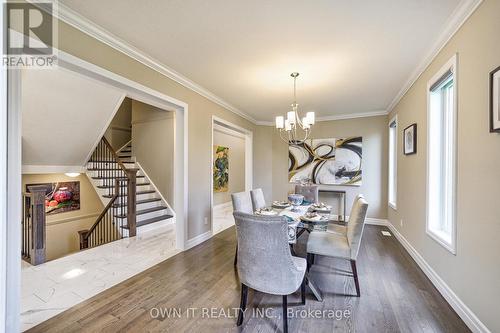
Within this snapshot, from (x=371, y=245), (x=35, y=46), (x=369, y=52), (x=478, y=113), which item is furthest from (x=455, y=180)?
(x=35, y=46)

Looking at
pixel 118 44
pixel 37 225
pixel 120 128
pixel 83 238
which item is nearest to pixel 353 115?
pixel 118 44

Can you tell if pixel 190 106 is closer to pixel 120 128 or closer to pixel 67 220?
pixel 120 128

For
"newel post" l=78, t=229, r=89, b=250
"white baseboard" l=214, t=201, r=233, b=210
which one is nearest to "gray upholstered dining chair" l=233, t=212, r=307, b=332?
"white baseboard" l=214, t=201, r=233, b=210

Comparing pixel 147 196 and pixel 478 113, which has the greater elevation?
pixel 478 113

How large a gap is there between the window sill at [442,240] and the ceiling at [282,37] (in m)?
2.10

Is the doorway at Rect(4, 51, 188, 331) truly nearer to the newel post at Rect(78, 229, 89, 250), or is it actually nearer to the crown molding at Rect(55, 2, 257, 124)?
the crown molding at Rect(55, 2, 257, 124)

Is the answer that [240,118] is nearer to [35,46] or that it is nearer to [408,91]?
[408,91]

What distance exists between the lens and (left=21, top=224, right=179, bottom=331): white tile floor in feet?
6.54

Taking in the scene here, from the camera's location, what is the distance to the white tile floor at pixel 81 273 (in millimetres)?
1992

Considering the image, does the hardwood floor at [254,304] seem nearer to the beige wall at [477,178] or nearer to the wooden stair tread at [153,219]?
the beige wall at [477,178]

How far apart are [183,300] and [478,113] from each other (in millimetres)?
3089

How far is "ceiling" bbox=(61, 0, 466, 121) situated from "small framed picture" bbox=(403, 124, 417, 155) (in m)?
0.75

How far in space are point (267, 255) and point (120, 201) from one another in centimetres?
380

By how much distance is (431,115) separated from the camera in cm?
261
